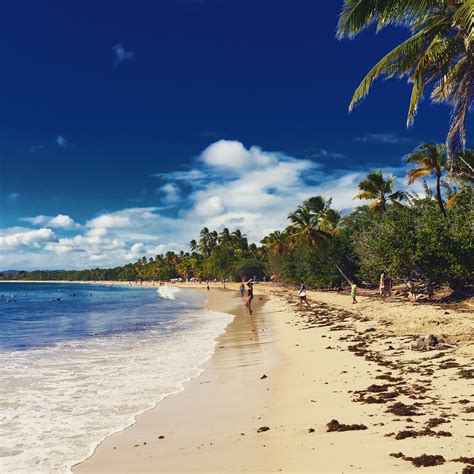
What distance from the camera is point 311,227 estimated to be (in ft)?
144

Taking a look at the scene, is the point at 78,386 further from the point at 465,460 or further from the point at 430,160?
the point at 430,160

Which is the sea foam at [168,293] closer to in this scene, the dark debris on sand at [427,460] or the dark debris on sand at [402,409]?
the dark debris on sand at [402,409]

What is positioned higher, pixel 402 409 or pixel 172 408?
pixel 402 409

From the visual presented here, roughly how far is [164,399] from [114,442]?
88.4 inches

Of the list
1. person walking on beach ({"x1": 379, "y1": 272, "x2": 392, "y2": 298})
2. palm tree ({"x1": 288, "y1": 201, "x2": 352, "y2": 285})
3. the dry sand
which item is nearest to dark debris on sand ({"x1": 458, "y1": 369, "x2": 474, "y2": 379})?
the dry sand

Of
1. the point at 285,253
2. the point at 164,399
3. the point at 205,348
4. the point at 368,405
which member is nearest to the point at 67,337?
the point at 205,348

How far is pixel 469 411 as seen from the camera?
5.52 m

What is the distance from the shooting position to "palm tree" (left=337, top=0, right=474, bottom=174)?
31.5 ft

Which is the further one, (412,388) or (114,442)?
(412,388)

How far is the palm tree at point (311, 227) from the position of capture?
42.0 meters

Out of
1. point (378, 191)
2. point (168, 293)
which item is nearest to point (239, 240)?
point (168, 293)

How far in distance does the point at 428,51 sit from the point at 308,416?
8.82 metres

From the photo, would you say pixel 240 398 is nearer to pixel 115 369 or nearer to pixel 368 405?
pixel 368 405

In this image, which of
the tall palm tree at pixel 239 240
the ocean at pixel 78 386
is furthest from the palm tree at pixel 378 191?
the tall palm tree at pixel 239 240
